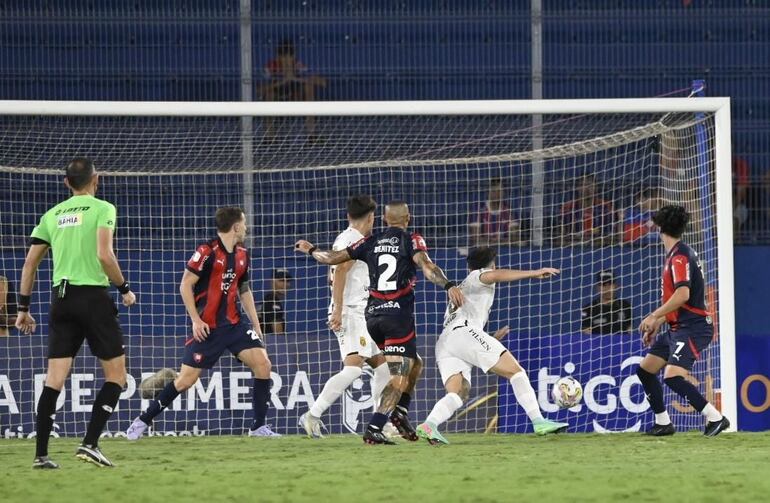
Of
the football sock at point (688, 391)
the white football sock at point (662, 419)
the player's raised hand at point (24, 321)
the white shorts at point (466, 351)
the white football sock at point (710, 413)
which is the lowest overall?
the white football sock at point (662, 419)

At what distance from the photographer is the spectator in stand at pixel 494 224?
14.2 meters

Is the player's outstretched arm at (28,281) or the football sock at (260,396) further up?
the player's outstretched arm at (28,281)

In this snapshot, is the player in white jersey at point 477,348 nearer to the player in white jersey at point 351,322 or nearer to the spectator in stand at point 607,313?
the player in white jersey at point 351,322

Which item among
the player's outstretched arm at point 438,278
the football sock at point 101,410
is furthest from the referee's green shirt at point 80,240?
the player's outstretched arm at point 438,278

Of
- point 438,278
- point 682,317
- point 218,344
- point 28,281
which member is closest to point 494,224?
point 682,317

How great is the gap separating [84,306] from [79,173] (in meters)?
0.80

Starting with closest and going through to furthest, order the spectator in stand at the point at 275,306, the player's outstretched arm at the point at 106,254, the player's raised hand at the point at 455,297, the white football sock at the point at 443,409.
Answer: the player's outstretched arm at the point at 106,254
the player's raised hand at the point at 455,297
the white football sock at the point at 443,409
the spectator in stand at the point at 275,306

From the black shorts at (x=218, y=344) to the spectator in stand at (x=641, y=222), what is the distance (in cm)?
435

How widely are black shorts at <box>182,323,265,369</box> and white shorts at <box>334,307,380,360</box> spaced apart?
706 mm

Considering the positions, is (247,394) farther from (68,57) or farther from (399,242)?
(68,57)

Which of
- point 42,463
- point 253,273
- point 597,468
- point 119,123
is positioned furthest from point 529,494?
point 119,123

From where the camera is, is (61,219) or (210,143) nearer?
(61,219)

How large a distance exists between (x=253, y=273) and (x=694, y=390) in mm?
5471

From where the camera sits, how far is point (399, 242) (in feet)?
32.6
